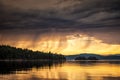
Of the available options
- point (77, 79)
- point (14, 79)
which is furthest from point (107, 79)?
point (14, 79)

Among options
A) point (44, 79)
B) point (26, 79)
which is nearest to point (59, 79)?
point (44, 79)

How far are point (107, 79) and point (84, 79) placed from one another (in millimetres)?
Answer: 4738

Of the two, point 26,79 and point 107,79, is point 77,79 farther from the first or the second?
point 26,79

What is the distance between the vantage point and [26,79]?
5516cm

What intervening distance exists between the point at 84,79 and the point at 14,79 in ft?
46.3

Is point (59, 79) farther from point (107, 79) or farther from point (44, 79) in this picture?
point (107, 79)

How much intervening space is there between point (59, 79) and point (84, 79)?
5136 millimetres

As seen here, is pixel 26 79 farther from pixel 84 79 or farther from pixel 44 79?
pixel 84 79

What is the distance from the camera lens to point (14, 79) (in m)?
55.5

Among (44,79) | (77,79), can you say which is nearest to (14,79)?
(44,79)

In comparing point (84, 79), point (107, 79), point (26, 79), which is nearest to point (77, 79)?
point (84, 79)

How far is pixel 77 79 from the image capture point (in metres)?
57.0

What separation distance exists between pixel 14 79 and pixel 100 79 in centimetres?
1743

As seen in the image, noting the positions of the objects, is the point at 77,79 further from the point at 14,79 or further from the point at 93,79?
the point at 14,79
